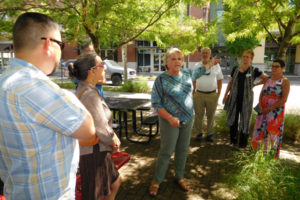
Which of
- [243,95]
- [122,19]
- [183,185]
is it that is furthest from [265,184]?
[122,19]

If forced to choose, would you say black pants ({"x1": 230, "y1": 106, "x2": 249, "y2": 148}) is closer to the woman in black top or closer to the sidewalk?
the woman in black top

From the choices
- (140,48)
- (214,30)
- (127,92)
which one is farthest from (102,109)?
(140,48)

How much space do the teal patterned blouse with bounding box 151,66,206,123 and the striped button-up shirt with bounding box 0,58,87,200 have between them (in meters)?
1.62

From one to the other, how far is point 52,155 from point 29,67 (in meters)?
0.47

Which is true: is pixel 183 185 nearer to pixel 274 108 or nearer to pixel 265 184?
pixel 265 184

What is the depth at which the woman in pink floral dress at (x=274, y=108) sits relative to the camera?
362cm

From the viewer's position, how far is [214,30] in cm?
612

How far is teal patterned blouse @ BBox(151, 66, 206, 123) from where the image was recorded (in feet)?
8.82

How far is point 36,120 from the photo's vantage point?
102 cm

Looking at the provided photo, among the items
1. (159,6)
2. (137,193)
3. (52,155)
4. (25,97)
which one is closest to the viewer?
(25,97)

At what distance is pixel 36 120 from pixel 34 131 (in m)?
0.06

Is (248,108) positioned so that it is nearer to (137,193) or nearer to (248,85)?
(248,85)

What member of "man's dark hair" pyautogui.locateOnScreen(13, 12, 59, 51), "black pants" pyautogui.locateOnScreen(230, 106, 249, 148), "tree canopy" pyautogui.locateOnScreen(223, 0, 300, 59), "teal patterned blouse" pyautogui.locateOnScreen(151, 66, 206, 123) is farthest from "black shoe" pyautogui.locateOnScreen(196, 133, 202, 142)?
"man's dark hair" pyautogui.locateOnScreen(13, 12, 59, 51)

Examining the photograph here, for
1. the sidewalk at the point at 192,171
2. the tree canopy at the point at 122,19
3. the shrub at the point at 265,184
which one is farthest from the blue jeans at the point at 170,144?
the tree canopy at the point at 122,19
